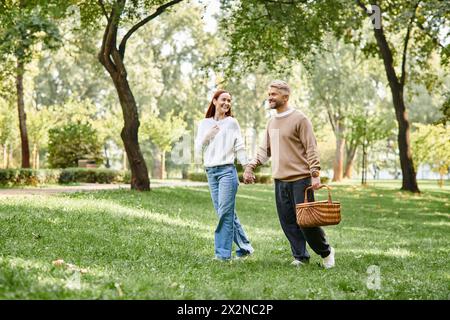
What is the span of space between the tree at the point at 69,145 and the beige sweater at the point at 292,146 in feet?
78.4

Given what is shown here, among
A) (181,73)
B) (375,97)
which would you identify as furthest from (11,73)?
(375,97)

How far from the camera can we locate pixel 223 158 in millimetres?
7492

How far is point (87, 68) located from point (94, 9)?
34793 millimetres

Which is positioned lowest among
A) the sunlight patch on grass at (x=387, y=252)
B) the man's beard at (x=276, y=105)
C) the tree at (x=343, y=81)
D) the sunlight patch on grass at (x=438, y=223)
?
the sunlight patch on grass at (x=438, y=223)

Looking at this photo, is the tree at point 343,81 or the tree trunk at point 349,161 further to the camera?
the tree trunk at point 349,161

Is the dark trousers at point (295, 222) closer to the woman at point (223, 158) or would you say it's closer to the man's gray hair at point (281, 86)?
the woman at point (223, 158)

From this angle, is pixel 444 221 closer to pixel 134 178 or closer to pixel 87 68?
pixel 134 178

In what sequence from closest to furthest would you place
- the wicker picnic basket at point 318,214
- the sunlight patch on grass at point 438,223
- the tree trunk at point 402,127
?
1. the wicker picnic basket at point 318,214
2. the sunlight patch on grass at point 438,223
3. the tree trunk at point 402,127

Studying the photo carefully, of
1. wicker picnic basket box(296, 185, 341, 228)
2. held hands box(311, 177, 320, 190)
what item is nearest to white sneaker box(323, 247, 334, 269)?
wicker picnic basket box(296, 185, 341, 228)

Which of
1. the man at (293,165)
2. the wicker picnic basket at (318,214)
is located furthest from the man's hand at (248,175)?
the wicker picnic basket at (318,214)

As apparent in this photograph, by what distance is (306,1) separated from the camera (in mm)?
18750

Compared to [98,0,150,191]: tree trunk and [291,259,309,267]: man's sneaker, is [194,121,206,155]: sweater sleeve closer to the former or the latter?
[291,259,309,267]: man's sneaker

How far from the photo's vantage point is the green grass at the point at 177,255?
5.29m

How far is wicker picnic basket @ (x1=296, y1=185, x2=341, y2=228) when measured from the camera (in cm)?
657
